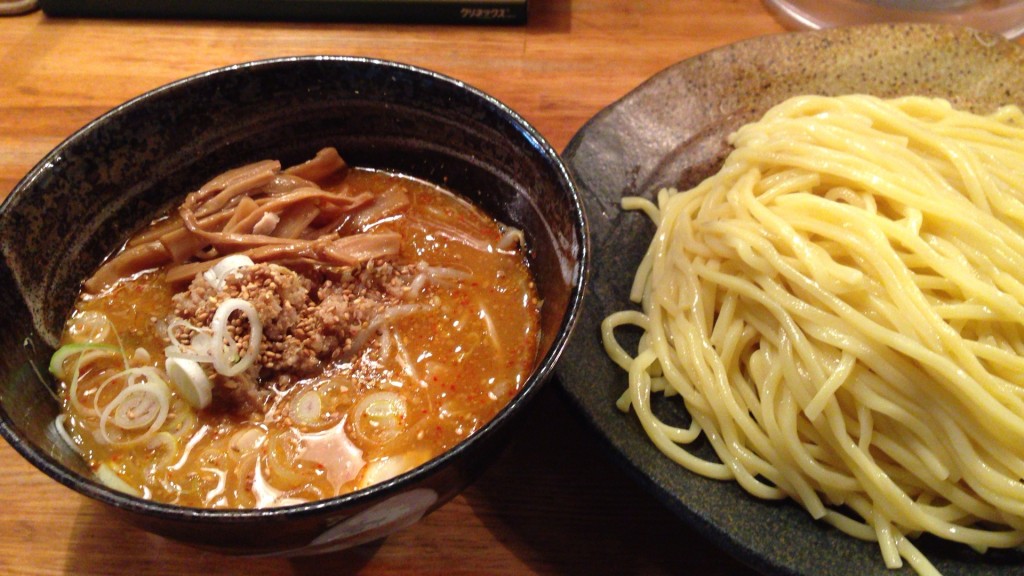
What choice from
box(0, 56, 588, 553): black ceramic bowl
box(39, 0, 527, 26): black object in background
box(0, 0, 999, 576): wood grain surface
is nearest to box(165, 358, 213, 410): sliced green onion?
box(0, 56, 588, 553): black ceramic bowl

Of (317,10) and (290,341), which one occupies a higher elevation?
(317,10)

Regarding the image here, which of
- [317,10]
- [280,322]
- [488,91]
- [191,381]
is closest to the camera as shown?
[191,381]

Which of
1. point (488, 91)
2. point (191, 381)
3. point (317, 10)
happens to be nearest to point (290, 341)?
point (191, 381)

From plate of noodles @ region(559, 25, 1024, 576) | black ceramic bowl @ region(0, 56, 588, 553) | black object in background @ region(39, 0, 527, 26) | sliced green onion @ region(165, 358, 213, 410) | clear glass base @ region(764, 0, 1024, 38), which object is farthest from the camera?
clear glass base @ region(764, 0, 1024, 38)

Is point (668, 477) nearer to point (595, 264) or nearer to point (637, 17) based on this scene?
point (595, 264)

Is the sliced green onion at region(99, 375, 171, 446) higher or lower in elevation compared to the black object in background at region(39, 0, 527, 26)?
lower

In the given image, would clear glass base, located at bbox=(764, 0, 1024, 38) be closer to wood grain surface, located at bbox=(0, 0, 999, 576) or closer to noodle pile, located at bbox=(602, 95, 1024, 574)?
wood grain surface, located at bbox=(0, 0, 999, 576)

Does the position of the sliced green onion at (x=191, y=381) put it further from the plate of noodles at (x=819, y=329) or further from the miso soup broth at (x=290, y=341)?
the plate of noodles at (x=819, y=329)

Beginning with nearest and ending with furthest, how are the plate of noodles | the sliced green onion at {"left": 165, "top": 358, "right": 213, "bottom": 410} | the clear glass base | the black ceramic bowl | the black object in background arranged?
the black ceramic bowl → the sliced green onion at {"left": 165, "top": 358, "right": 213, "bottom": 410} → the plate of noodles → the black object in background → the clear glass base

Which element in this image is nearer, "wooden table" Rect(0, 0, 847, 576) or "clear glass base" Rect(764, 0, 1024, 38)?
"wooden table" Rect(0, 0, 847, 576)

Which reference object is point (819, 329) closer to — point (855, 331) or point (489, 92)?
point (855, 331)
